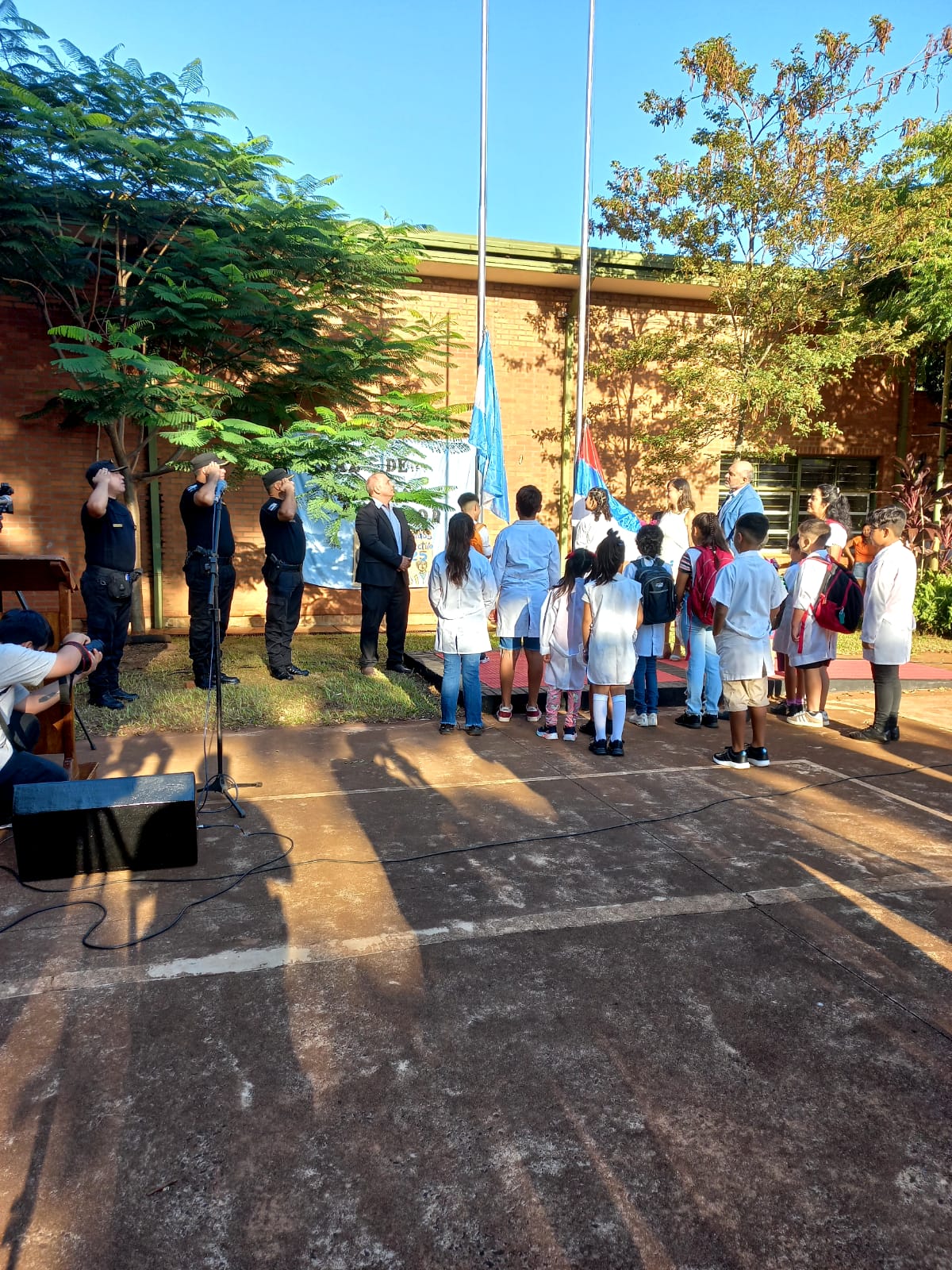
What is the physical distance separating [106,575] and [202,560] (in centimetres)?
85

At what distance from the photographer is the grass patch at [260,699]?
280 inches

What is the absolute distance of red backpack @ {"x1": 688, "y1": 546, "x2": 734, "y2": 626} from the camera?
6.86m

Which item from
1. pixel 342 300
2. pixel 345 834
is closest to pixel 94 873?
pixel 345 834

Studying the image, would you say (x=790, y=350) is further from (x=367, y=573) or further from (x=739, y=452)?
(x=367, y=573)

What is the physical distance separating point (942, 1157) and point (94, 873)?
12.1 ft

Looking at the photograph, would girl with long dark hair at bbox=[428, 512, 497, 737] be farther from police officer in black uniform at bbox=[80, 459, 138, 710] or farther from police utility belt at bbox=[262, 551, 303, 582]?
police officer in black uniform at bbox=[80, 459, 138, 710]

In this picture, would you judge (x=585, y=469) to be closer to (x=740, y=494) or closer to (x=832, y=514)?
(x=740, y=494)

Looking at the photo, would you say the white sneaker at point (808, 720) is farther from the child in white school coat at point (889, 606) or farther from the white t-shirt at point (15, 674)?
the white t-shirt at point (15, 674)

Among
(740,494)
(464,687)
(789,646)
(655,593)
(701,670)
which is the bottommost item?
(464,687)

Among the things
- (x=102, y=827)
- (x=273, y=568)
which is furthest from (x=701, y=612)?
(x=102, y=827)

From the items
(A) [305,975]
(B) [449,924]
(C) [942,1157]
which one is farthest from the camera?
(B) [449,924]

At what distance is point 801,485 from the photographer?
1520cm

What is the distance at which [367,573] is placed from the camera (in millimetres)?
8562

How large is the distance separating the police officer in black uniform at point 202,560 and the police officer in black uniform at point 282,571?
0.50 metres
